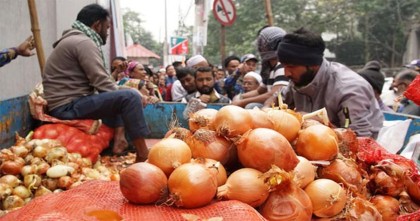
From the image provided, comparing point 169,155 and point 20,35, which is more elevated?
point 20,35

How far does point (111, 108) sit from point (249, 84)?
2.42m

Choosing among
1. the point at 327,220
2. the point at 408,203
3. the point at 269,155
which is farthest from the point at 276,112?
the point at 408,203

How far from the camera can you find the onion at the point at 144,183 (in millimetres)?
1630

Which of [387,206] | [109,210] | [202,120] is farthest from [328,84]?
[109,210]

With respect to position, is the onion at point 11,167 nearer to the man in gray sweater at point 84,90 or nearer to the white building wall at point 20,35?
the man in gray sweater at point 84,90

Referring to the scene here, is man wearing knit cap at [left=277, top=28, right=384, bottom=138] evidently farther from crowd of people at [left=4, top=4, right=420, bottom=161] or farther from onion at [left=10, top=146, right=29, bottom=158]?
onion at [left=10, top=146, right=29, bottom=158]

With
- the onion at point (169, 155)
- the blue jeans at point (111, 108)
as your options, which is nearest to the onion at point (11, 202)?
the blue jeans at point (111, 108)

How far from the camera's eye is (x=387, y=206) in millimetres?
2092

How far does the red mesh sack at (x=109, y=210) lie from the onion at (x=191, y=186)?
0.12 ft

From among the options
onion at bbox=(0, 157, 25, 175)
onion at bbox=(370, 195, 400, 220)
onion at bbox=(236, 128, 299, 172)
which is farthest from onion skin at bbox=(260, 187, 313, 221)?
onion at bbox=(0, 157, 25, 175)

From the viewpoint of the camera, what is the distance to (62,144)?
166 inches

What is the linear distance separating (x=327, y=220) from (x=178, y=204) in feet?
2.30

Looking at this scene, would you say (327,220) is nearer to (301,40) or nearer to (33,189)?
(301,40)

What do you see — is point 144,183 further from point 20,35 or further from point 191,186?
point 20,35
